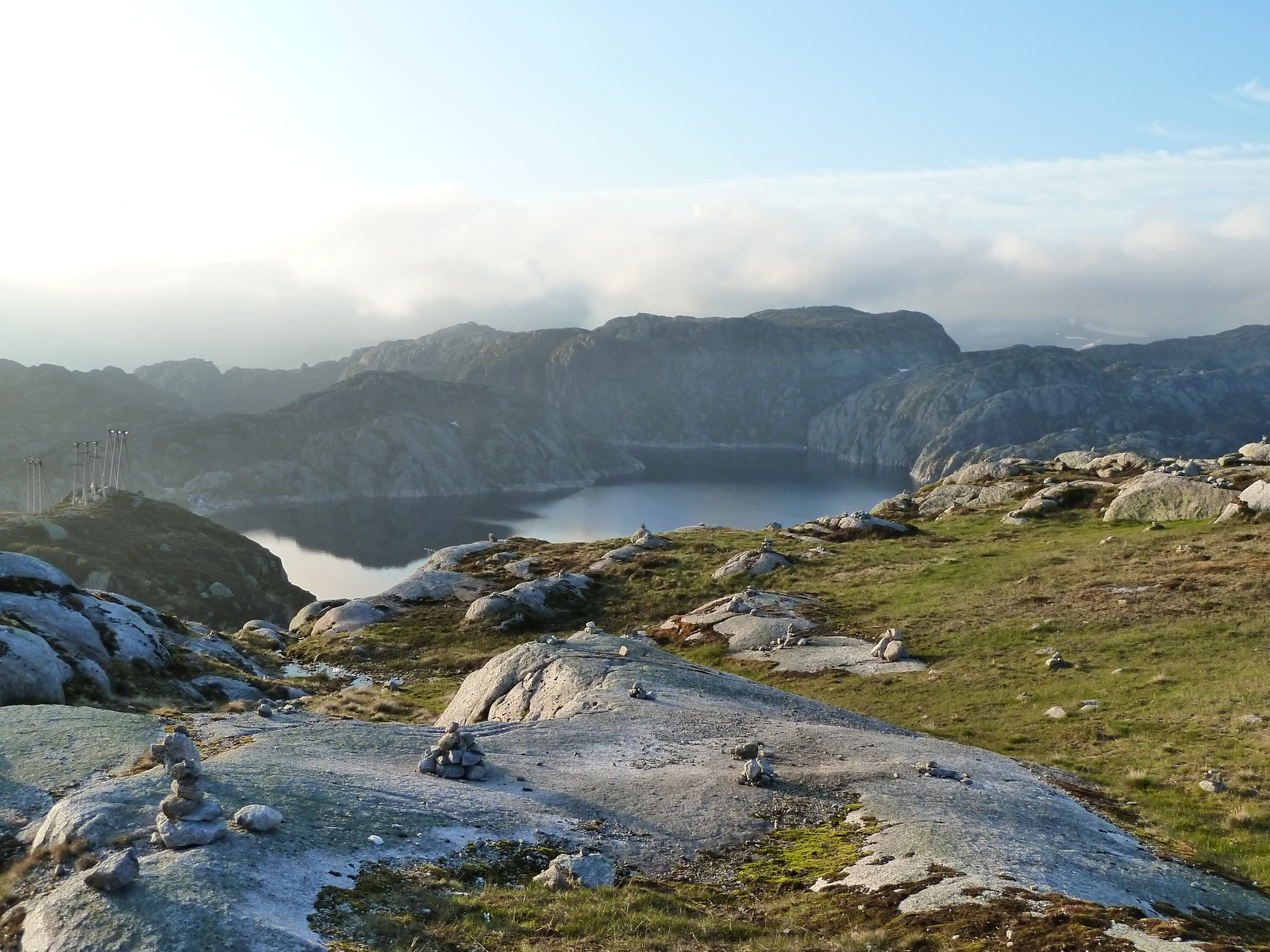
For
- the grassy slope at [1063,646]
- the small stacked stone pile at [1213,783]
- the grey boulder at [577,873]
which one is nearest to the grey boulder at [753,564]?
the grassy slope at [1063,646]

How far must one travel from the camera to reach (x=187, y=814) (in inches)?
635

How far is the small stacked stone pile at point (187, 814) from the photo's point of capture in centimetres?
1557

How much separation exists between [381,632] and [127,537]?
74.8 m

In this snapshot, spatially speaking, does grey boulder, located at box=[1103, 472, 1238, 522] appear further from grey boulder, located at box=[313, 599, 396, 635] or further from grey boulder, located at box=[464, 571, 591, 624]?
grey boulder, located at box=[313, 599, 396, 635]

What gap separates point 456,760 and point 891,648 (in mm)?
31965

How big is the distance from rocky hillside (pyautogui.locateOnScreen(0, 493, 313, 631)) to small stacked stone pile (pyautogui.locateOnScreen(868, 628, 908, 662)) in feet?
306

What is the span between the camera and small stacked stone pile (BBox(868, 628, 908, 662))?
48031 mm

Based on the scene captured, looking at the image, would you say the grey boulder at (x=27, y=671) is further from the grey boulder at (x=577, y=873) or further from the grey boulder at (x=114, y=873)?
the grey boulder at (x=577, y=873)

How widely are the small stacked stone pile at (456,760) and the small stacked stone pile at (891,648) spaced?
101 ft

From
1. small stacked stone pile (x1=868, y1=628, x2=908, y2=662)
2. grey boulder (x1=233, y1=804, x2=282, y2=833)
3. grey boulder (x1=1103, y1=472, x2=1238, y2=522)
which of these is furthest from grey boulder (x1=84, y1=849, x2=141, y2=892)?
grey boulder (x1=1103, y1=472, x2=1238, y2=522)

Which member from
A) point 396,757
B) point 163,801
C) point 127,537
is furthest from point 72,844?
point 127,537

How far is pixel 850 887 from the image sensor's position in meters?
17.3

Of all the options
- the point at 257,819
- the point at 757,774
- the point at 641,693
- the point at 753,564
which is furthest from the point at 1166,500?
the point at 257,819

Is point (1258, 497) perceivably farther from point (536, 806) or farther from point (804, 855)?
point (536, 806)
